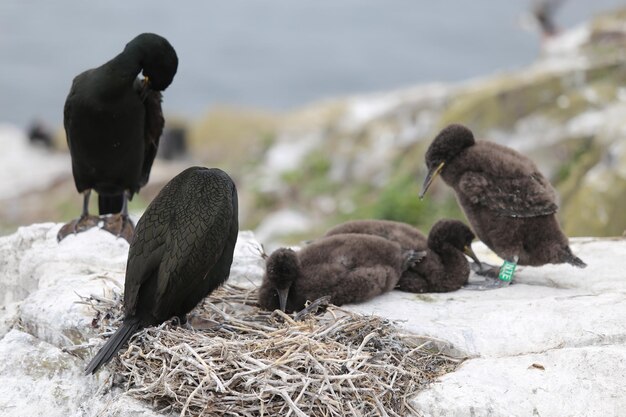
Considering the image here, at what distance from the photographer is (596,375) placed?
4535 millimetres

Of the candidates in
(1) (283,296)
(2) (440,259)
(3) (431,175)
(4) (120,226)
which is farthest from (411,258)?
(4) (120,226)

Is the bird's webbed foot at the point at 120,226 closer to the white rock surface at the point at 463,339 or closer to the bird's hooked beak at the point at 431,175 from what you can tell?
the white rock surface at the point at 463,339

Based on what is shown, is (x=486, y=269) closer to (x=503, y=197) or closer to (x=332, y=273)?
(x=503, y=197)

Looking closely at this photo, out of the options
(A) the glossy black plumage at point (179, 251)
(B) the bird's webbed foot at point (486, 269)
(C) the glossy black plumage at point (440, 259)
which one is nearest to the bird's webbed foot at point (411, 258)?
(C) the glossy black plumage at point (440, 259)

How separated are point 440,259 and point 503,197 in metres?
0.61

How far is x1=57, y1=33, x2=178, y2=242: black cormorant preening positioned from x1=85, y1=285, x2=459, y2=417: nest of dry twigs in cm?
208

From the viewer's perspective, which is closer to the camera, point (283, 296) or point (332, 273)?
point (283, 296)

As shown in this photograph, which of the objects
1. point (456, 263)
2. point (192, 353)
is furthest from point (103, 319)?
point (456, 263)

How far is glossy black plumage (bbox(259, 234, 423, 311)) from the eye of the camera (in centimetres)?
546

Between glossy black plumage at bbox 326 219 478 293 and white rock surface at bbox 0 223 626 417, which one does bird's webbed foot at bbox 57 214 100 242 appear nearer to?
white rock surface at bbox 0 223 626 417

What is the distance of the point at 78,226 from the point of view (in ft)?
21.9

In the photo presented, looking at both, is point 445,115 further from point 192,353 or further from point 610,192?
point 192,353

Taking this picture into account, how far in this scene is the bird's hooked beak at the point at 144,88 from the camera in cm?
670

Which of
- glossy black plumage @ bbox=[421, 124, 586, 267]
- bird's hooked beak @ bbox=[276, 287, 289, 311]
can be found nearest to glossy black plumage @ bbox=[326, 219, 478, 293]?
glossy black plumage @ bbox=[421, 124, 586, 267]
